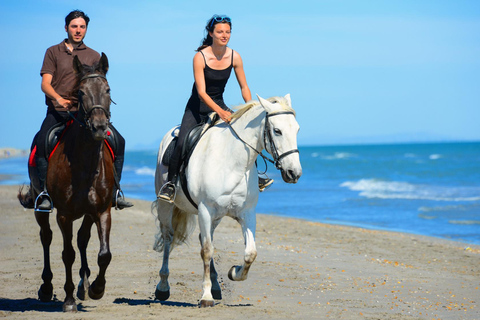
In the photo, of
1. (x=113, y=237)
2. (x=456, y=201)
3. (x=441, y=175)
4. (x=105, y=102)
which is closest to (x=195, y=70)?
A: (x=105, y=102)

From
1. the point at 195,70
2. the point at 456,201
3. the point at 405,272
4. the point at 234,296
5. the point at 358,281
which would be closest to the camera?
the point at 195,70

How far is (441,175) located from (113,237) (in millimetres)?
41920

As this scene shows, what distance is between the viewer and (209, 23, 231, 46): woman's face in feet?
23.9

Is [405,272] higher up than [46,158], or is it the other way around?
[46,158]

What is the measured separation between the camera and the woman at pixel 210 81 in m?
7.29

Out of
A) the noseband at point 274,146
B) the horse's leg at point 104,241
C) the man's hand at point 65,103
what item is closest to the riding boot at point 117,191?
the horse's leg at point 104,241

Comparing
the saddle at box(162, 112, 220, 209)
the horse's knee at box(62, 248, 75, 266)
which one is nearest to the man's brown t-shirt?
the saddle at box(162, 112, 220, 209)

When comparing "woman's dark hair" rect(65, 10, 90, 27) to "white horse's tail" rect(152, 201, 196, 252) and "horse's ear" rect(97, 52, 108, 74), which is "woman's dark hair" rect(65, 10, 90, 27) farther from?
"white horse's tail" rect(152, 201, 196, 252)

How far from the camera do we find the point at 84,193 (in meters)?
6.71

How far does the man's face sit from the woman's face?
1463 millimetres

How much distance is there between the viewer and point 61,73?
7094mm

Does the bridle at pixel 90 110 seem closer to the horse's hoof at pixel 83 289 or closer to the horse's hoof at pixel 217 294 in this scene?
the horse's hoof at pixel 83 289

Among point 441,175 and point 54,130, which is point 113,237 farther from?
point 441,175

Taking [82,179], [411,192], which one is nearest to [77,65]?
[82,179]
